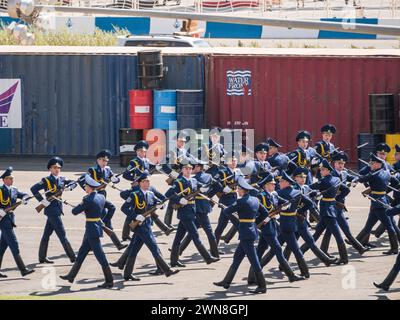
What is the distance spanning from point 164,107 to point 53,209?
12.4m

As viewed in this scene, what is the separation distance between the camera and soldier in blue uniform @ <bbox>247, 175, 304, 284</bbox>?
2008 centimetres

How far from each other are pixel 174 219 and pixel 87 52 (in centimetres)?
980

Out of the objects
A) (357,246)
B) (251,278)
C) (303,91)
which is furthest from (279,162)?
(303,91)

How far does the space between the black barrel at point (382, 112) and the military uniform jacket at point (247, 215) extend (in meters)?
13.1

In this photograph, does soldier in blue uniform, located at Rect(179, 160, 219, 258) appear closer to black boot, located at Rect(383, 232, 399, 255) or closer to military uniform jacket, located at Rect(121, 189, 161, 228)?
military uniform jacket, located at Rect(121, 189, 161, 228)

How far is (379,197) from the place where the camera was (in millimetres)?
22750

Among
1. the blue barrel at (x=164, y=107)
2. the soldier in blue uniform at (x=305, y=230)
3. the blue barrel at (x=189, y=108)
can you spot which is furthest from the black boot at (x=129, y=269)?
the blue barrel at (x=164, y=107)

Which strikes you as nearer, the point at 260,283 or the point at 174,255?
the point at 260,283

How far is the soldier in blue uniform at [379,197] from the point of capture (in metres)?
22.6

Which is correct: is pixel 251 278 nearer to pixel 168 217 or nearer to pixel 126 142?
pixel 168 217

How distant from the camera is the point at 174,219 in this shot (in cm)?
2641

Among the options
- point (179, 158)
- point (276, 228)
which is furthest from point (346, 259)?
point (179, 158)

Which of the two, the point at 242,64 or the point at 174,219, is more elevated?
the point at 242,64

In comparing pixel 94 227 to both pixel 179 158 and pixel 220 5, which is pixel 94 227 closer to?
pixel 179 158
